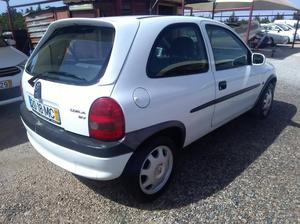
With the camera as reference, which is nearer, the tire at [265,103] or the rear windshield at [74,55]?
the rear windshield at [74,55]

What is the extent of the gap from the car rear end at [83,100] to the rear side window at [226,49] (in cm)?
118

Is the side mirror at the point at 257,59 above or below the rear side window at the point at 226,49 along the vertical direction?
below

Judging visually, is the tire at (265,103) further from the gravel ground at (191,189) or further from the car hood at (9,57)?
the car hood at (9,57)

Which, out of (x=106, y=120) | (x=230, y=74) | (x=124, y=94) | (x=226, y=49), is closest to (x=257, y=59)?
(x=226, y=49)

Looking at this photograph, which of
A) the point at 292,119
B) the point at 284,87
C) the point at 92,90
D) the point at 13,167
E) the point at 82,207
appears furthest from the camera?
the point at 284,87

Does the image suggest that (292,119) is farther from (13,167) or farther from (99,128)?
(13,167)

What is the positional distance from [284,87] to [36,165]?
627 cm

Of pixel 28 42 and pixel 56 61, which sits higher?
pixel 56 61

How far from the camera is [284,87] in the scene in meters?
7.43

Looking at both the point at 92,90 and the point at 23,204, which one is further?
the point at 23,204

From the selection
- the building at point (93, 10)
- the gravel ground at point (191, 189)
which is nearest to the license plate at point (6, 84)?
the gravel ground at point (191, 189)

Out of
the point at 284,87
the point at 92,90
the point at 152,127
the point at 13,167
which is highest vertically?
the point at 92,90

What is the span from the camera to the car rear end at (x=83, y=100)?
231 cm

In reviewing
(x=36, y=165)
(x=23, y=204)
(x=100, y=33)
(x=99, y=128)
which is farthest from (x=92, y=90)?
(x=36, y=165)
